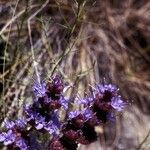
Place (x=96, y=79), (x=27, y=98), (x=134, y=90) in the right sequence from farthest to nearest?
(x=134, y=90) < (x=96, y=79) < (x=27, y=98)

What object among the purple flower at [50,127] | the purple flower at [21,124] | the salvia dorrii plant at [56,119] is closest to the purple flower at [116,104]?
the salvia dorrii plant at [56,119]

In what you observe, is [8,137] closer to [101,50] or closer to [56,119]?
[56,119]

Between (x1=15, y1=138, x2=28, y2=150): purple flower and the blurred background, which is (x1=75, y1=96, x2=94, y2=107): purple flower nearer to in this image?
(x1=15, y1=138, x2=28, y2=150): purple flower

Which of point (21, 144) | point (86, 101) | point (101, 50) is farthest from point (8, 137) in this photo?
point (101, 50)

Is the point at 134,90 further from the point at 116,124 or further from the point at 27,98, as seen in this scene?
the point at 27,98

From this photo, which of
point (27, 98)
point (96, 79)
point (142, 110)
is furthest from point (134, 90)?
point (27, 98)

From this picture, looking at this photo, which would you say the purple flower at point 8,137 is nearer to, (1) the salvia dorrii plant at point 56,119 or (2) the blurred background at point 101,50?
(1) the salvia dorrii plant at point 56,119

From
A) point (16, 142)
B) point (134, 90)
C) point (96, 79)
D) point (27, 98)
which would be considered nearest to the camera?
point (16, 142)
